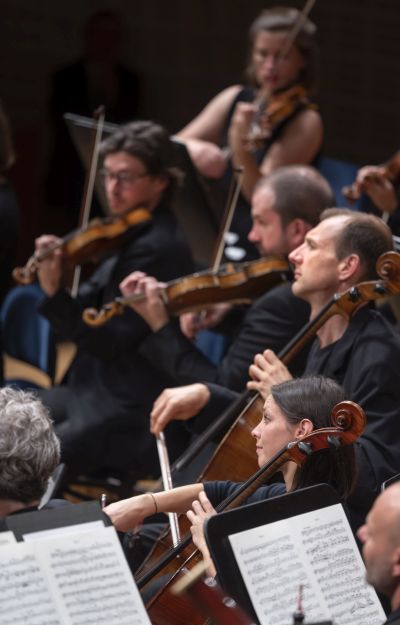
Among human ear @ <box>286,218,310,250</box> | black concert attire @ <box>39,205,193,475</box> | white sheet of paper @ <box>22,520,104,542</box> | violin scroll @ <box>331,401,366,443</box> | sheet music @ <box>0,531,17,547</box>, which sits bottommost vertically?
black concert attire @ <box>39,205,193,475</box>

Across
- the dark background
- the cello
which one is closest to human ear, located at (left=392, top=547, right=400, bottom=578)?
the cello

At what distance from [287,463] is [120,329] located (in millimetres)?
1430

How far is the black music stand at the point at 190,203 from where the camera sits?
4.31 m

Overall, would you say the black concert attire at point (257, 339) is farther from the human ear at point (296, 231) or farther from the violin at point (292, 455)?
the violin at point (292, 455)

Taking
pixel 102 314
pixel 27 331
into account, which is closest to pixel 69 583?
pixel 102 314

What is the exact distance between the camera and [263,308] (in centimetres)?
359

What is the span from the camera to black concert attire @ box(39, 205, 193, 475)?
400cm

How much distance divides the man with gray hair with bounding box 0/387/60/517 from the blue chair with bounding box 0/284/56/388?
5.88ft

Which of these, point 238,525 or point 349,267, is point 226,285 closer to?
point 349,267

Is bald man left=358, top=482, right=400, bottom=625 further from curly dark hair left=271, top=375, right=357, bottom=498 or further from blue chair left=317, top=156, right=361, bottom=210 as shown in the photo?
blue chair left=317, top=156, right=361, bottom=210

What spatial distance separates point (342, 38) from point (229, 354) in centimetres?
308

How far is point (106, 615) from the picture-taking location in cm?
213

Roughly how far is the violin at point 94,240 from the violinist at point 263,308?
1.07 feet

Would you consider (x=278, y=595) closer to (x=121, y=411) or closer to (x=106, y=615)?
(x=106, y=615)
